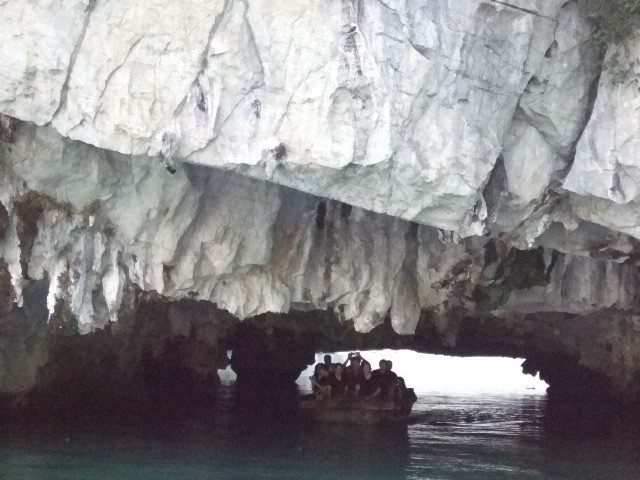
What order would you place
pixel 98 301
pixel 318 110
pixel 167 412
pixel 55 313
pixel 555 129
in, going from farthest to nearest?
pixel 167 412, pixel 55 313, pixel 98 301, pixel 555 129, pixel 318 110

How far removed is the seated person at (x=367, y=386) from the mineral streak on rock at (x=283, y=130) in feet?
22.4

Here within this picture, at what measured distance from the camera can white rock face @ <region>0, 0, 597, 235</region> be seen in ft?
23.1

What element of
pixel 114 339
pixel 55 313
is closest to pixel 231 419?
pixel 114 339

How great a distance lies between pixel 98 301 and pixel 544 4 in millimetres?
6428

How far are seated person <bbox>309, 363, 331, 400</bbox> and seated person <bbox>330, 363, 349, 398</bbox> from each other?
11 cm

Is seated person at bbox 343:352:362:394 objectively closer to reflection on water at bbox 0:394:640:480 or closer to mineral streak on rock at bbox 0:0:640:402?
reflection on water at bbox 0:394:640:480

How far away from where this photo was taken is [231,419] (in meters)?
16.4

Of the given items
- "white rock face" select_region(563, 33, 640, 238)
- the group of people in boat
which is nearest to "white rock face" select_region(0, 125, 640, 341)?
"white rock face" select_region(563, 33, 640, 238)

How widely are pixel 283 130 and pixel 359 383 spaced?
9.90 m

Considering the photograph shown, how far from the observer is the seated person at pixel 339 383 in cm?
1622

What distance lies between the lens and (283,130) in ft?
23.8

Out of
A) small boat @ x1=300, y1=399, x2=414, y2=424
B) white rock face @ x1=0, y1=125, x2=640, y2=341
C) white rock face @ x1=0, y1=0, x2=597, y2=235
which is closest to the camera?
white rock face @ x1=0, y1=0, x2=597, y2=235

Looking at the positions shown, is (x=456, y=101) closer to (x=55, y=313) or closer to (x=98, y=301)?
(x=98, y=301)

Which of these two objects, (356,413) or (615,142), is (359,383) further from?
(615,142)
